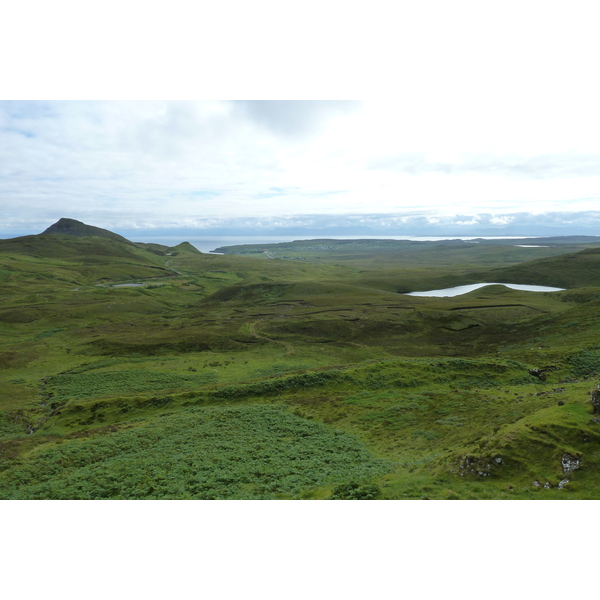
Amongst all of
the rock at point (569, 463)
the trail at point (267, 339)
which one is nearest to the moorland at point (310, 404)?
the rock at point (569, 463)

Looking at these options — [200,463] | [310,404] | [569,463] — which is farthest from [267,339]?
[569,463]

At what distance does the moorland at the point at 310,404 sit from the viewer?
63.3ft

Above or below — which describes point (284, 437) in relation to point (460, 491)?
below

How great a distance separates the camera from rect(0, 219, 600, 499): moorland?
19.3m

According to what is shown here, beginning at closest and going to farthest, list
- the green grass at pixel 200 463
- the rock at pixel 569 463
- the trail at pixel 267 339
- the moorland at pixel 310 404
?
the rock at pixel 569 463, the moorland at pixel 310 404, the green grass at pixel 200 463, the trail at pixel 267 339

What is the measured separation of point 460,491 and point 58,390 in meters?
55.9

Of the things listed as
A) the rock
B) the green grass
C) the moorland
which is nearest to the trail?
the moorland

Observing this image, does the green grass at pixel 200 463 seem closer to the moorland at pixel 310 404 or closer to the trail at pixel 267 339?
the moorland at pixel 310 404

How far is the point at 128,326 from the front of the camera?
9731cm

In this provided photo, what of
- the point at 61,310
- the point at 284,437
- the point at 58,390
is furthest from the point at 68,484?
the point at 61,310

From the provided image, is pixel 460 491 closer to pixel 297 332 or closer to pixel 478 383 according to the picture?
pixel 478 383

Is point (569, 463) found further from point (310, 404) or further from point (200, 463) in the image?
point (310, 404)

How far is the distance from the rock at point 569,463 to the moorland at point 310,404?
0.27ft

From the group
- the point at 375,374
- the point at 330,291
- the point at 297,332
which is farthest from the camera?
the point at 330,291
